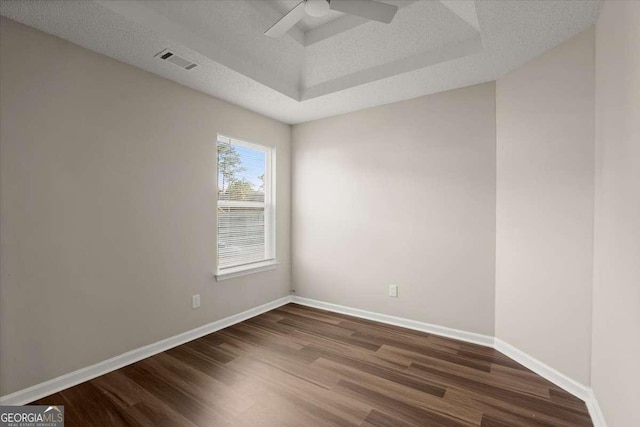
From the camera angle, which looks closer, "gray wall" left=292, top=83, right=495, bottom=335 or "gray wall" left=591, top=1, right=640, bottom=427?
"gray wall" left=591, top=1, right=640, bottom=427

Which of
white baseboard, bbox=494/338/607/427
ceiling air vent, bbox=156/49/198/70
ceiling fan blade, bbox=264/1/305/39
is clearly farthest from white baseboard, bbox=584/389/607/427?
ceiling air vent, bbox=156/49/198/70

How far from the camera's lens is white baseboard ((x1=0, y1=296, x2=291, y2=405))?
1.83 m

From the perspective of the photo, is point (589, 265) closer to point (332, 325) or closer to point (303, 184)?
point (332, 325)

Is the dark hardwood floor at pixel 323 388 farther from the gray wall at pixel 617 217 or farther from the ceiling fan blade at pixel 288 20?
the ceiling fan blade at pixel 288 20

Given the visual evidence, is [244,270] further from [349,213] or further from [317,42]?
[317,42]

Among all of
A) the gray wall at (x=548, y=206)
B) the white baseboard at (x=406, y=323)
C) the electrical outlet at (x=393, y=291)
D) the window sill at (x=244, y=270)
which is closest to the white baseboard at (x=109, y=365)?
the window sill at (x=244, y=270)

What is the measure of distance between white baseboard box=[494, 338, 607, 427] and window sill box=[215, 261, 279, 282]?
2.56 m

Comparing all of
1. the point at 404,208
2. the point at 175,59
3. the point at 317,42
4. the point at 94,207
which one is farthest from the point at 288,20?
the point at 404,208

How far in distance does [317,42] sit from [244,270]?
2.49m

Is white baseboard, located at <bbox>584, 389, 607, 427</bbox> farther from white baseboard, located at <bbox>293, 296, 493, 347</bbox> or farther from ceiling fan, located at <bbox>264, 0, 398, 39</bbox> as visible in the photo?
ceiling fan, located at <bbox>264, 0, 398, 39</bbox>

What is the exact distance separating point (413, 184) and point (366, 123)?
0.94 m

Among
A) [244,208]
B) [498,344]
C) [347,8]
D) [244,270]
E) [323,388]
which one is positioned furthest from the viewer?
[244,208]

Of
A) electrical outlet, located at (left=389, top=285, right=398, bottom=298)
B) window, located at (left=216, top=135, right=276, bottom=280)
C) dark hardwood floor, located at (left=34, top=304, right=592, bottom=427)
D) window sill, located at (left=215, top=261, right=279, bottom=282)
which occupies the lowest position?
dark hardwood floor, located at (left=34, top=304, right=592, bottom=427)

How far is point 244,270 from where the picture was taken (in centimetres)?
330
